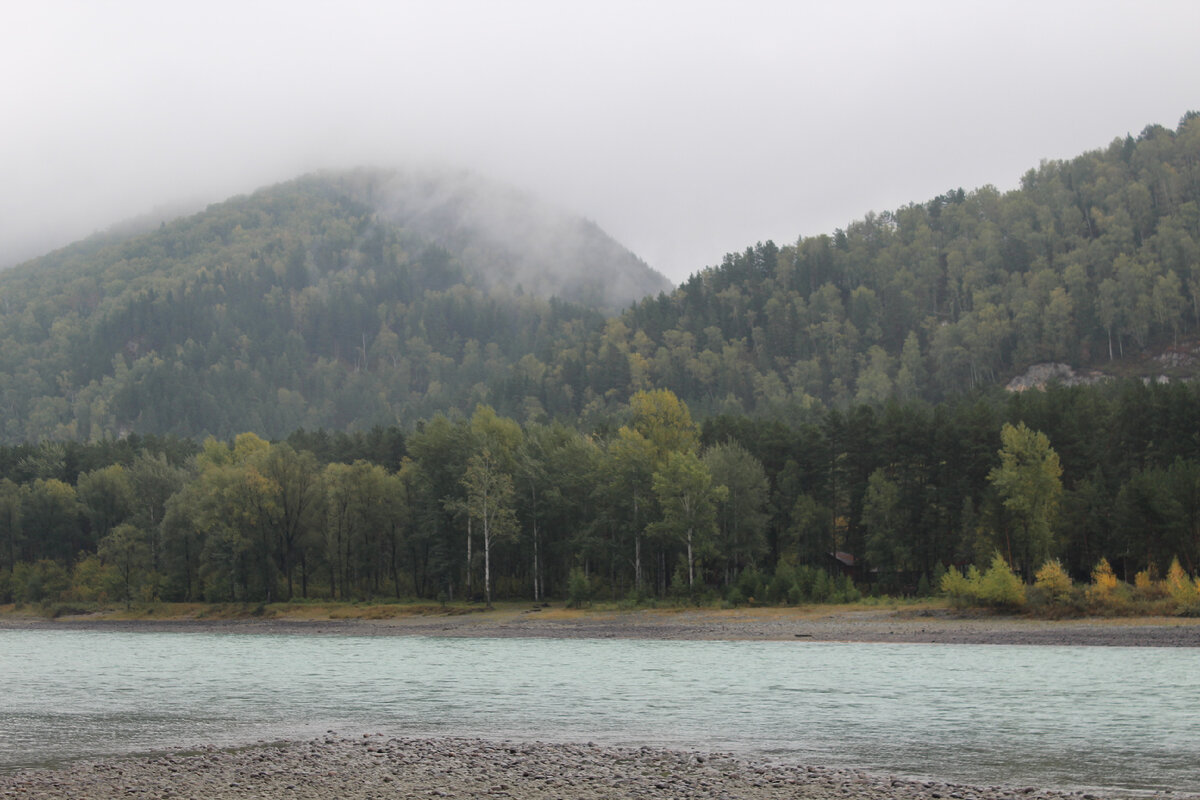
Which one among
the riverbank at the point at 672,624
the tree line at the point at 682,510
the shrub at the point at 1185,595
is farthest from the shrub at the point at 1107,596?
the tree line at the point at 682,510

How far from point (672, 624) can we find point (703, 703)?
3529 cm

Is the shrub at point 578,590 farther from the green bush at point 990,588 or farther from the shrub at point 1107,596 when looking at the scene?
the shrub at point 1107,596

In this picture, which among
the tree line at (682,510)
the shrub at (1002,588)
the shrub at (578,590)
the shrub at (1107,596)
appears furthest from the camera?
the shrub at (578,590)

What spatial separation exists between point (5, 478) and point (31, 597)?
71.8ft

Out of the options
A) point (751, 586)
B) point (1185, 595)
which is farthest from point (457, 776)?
point (751, 586)

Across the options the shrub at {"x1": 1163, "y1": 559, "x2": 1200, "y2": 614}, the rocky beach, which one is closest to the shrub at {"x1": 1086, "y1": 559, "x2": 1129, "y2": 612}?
the shrub at {"x1": 1163, "y1": 559, "x2": 1200, "y2": 614}

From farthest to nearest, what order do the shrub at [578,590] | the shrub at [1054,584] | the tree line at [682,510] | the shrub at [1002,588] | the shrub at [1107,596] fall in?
1. the shrub at [578,590]
2. the tree line at [682,510]
3. the shrub at [1002,588]
4. the shrub at [1054,584]
5. the shrub at [1107,596]

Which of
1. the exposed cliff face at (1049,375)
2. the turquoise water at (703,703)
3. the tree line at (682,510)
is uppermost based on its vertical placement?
the exposed cliff face at (1049,375)

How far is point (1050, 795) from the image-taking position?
18.3 metres

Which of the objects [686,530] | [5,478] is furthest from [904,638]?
[5,478]

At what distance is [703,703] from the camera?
32.8 meters

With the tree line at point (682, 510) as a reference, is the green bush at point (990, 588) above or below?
below

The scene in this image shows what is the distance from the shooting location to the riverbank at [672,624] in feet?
174

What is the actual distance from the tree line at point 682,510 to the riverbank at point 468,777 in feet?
178
